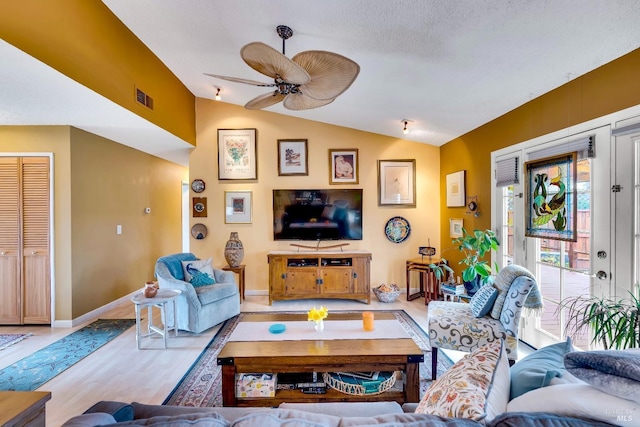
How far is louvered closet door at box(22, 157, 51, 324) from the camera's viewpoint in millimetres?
3545

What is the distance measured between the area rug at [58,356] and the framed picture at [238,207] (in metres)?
1.95

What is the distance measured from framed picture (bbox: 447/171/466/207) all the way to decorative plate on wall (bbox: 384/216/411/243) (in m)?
0.73

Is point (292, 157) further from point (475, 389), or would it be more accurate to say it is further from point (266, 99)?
point (475, 389)

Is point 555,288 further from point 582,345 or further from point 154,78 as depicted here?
point 154,78

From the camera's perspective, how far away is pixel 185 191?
6801 mm

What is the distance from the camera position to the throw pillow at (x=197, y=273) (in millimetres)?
3600

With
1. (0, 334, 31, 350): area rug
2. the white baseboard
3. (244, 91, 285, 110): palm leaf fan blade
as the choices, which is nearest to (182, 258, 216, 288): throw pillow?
the white baseboard

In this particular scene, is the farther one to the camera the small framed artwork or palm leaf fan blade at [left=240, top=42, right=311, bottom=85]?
the small framed artwork

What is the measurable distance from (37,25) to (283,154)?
3.09 m

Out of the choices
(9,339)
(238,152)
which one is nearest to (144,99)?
(238,152)

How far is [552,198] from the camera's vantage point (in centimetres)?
263

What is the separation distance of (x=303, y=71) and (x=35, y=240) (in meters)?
3.90

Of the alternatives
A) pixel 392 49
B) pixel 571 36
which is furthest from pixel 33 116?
pixel 571 36

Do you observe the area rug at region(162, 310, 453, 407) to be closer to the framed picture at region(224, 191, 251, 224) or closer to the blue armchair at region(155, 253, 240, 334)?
the blue armchair at region(155, 253, 240, 334)
